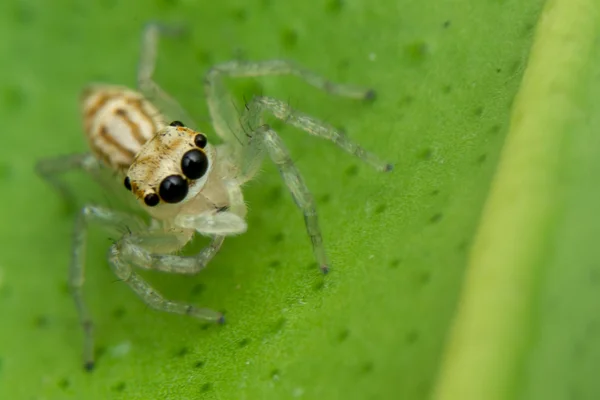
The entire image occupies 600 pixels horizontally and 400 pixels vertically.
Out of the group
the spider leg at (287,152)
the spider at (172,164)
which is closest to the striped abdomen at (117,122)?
the spider at (172,164)

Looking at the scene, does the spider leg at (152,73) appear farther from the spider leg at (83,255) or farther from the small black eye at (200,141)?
the spider leg at (83,255)

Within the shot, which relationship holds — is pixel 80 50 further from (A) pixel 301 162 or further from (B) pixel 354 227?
(B) pixel 354 227

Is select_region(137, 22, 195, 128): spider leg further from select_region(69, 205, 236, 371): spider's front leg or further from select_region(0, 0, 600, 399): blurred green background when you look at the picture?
select_region(69, 205, 236, 371): spider's front leg

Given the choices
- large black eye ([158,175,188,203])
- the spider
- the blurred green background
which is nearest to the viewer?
the blurred green background

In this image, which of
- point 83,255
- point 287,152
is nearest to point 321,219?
point 287,152

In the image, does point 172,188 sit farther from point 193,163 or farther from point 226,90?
point 226,90

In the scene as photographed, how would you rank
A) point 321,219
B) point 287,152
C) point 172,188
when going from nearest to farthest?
point 321,219 < point 287,152 < point 172,188

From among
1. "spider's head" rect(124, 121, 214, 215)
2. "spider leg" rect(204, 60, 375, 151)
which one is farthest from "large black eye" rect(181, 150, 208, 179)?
"spider leg" rect(204, 60, 375, 151)
